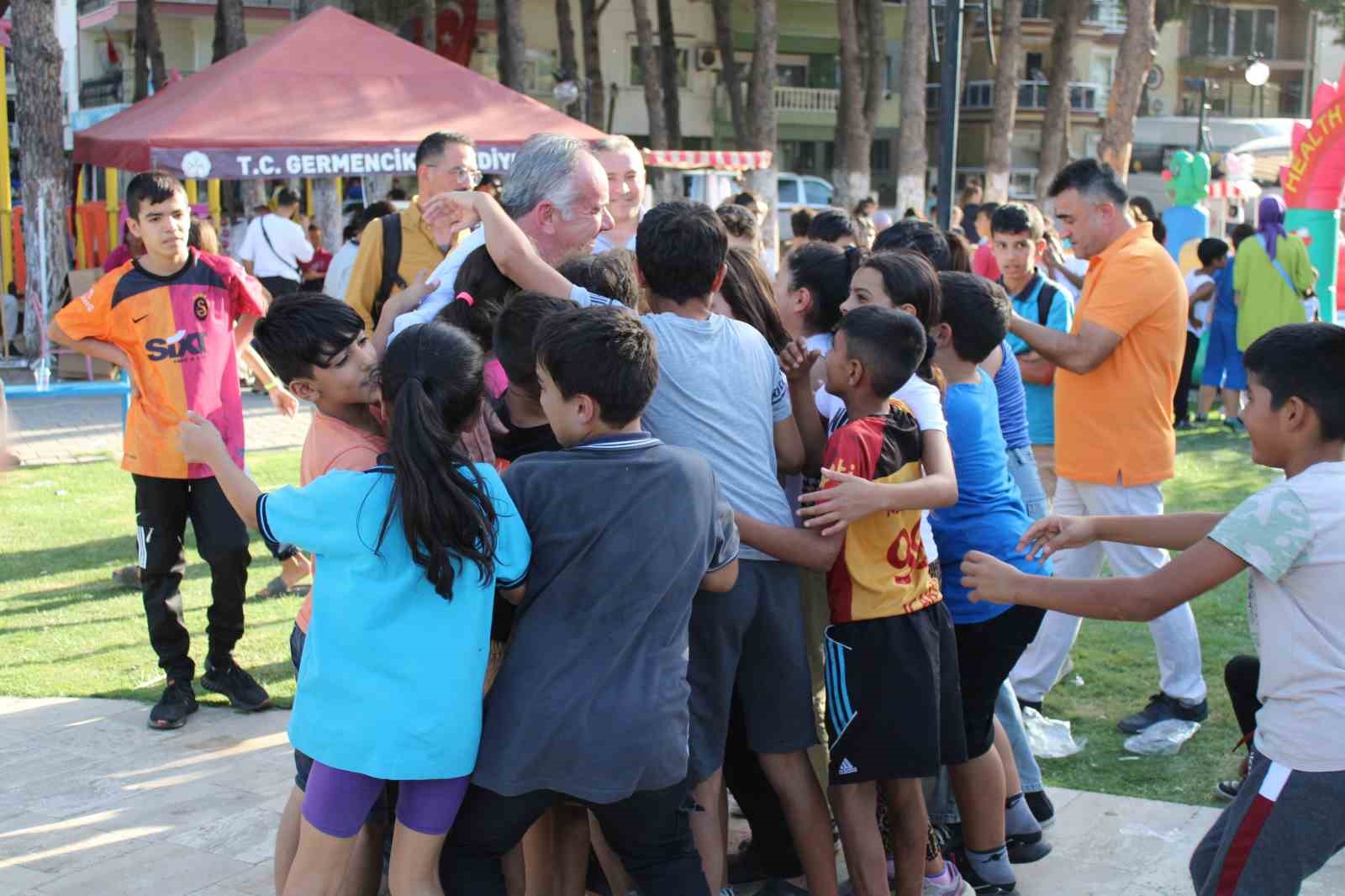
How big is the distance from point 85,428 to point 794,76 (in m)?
36.7

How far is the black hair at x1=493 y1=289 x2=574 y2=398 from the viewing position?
3.20 m

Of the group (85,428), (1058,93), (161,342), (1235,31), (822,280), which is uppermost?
(1235,31)

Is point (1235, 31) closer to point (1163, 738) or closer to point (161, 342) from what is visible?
point (1163, 738)

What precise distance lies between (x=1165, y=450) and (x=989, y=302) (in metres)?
1.55

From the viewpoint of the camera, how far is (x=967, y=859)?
388 centimetres

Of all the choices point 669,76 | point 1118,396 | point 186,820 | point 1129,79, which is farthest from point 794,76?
point 186,820

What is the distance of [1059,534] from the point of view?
318 centimetres

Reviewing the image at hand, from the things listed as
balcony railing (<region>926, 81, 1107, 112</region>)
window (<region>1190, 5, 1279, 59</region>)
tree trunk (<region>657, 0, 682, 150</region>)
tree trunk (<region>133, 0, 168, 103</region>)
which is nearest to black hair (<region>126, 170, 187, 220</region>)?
tree trunk (<region>133, 0, 168, 103</region>)

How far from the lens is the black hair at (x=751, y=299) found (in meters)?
3.84

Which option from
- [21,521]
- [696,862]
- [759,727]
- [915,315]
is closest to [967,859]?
[759,727]

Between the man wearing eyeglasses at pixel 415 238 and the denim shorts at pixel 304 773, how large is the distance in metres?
1.72

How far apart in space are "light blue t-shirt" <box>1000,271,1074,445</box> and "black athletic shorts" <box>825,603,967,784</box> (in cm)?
254

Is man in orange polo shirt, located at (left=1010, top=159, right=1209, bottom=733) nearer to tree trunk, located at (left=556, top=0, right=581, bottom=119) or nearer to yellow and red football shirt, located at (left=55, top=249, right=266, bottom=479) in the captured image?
yellow and red football shirt, located at (left=55, top=249, right=266, bottom=479)

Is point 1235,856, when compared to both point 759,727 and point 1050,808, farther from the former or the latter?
point 1050,808
